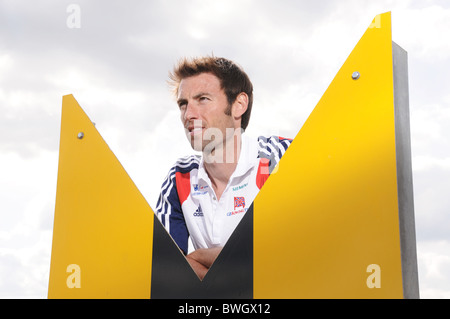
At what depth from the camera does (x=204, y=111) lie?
206cm

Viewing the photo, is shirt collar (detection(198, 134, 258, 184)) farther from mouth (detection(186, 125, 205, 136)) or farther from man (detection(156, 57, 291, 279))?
mouth (detection(186, 125, 205, 136))

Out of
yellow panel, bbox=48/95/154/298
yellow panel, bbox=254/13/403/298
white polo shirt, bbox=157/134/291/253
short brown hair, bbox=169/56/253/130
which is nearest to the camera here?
yellow panel, bbox=254/13/403/298

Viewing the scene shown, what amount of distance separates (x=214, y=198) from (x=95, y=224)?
0.56 metres

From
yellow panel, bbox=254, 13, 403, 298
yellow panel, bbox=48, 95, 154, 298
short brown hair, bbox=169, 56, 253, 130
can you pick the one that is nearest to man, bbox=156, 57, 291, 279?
short brown hair, bbox=169, 56, 253, 130

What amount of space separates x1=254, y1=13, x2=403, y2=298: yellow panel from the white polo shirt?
551 mm

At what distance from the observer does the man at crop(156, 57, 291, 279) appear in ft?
6.73

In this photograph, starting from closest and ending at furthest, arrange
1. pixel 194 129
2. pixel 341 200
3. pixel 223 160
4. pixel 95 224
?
pixel 341 200 < pixel 95 224 < pixel 194 129 < pixel 223 160

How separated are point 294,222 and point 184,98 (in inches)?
35.2

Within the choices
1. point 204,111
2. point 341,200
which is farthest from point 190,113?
point 341,200

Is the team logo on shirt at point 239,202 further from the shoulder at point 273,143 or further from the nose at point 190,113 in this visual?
the nose at point 190,113

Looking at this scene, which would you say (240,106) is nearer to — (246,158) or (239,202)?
(246,158)

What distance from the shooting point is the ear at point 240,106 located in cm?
216

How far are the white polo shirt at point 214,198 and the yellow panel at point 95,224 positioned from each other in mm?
423

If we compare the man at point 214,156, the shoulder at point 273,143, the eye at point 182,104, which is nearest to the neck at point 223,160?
the man at point 214,156
